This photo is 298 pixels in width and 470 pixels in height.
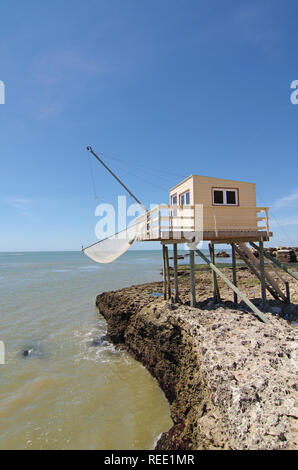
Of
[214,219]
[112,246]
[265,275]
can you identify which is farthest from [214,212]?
[112,246]

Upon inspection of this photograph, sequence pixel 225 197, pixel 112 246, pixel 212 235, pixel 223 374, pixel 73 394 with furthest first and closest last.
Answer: pixel 112 246, pixel 225 197, pixel 212 235, pixel 73 394, pixel 223 374

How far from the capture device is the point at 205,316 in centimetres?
973

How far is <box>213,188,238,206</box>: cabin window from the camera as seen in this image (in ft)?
40.7

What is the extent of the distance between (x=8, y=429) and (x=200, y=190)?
11.6 meters

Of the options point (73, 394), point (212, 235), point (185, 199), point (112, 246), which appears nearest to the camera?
point (73, 394)

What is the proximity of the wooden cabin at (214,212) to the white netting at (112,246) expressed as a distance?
265 cm

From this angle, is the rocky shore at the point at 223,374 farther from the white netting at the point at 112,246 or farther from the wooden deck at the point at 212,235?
the white netting at the point at 112,246

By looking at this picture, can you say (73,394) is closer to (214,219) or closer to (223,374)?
(223,374)

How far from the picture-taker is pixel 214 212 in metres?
12.1

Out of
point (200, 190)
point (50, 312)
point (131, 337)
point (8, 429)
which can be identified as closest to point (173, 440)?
point (8, 429)

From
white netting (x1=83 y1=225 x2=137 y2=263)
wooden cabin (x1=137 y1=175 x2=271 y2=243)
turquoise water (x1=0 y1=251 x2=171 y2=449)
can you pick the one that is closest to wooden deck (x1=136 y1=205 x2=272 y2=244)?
wooden cabin (x1=137 y1=175 x2=271 y2=243)

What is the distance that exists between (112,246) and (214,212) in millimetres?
7304

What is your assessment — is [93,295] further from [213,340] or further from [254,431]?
[254,431]
